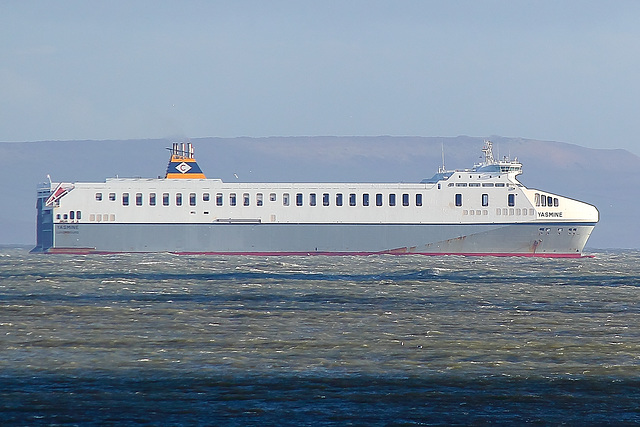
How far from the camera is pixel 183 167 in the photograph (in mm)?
69875

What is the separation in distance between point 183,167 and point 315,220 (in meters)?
10.8

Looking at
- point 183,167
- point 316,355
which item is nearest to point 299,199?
point 183,167

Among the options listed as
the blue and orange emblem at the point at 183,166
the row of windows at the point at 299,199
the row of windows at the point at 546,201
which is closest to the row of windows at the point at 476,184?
A: the row of windows at the point at 546,201

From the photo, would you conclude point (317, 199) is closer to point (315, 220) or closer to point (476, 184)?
point (315, 220)

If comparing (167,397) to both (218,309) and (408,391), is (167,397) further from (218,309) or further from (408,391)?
(218,309)

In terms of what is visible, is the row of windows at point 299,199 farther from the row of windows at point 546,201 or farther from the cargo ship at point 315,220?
the row of windows at point 546,201

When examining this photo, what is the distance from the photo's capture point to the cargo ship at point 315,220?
215ft

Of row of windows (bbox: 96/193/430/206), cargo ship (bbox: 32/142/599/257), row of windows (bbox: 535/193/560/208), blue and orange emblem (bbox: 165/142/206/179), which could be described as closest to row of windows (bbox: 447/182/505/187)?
cargo ship (bbox: 32/142/599/257)

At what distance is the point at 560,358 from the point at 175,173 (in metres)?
53.5

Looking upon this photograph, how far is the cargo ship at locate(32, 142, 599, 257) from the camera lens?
65.6m

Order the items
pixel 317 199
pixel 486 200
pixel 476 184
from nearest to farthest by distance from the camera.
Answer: pixel 317 199
pixel 486 200
pixel 476 184

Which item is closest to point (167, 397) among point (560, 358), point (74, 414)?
point (74, 414)

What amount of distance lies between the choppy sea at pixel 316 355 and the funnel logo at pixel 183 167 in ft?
109

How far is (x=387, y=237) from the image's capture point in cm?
6556
